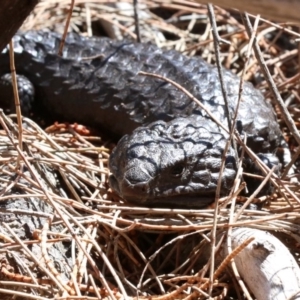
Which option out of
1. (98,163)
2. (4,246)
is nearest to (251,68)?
(98,163)

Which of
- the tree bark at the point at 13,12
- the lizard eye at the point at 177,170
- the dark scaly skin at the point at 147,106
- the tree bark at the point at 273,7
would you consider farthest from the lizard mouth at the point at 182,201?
the tree bark at the point at 273,7

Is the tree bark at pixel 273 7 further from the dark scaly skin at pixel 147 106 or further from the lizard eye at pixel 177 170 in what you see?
the lizard eye at pixel 177 170

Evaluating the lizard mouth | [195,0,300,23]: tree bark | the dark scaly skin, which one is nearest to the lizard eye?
the dark scaly skin

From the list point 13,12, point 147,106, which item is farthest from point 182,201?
point 13,12

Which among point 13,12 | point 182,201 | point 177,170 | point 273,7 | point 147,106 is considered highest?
point 273,7

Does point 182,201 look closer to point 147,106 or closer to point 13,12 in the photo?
point 147,106

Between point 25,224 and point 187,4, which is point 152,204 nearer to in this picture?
point 25,224
